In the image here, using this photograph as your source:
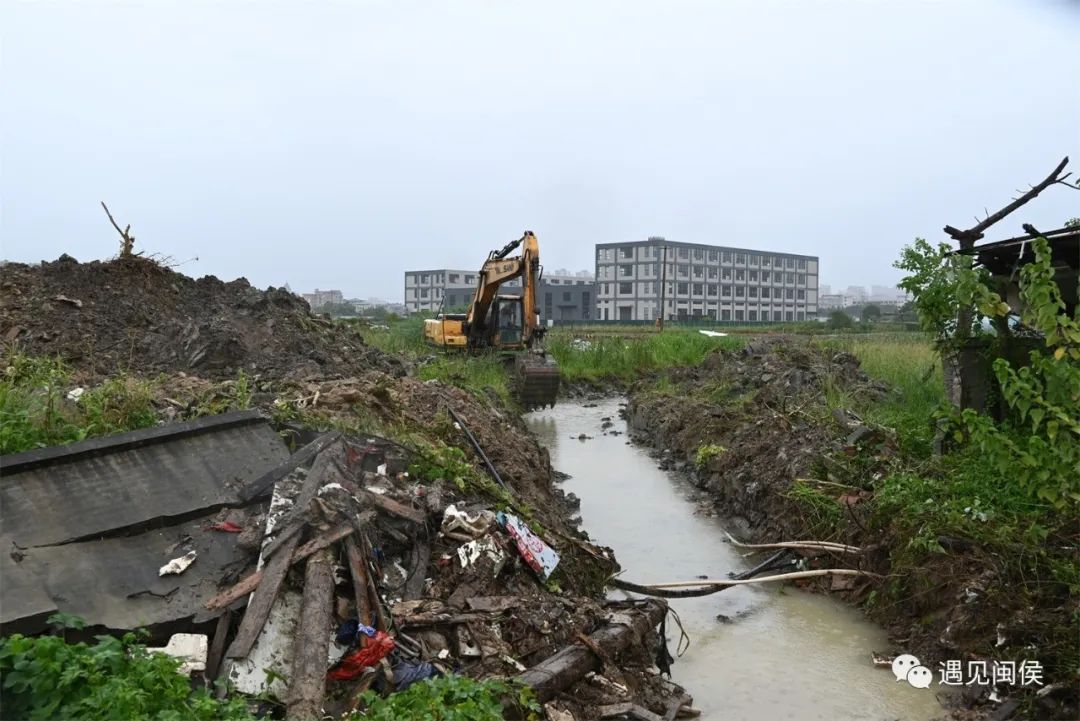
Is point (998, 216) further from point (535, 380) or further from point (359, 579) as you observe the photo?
point (535, 380)

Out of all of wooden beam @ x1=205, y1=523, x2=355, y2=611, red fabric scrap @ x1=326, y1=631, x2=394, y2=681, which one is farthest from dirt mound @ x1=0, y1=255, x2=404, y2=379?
red fabric scrap @ x1=326, y1=631, x2=394, y2=681

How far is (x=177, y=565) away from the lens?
4.51 m

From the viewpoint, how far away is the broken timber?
4.11 metres

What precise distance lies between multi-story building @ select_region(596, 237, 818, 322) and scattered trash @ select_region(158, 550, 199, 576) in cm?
5849

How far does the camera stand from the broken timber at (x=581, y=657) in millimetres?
4113

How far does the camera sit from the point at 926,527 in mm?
6070

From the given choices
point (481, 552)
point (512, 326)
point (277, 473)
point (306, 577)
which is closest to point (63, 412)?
point (277, 473)

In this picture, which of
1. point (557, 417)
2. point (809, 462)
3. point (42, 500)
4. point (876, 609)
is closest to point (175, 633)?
point (42, 500)

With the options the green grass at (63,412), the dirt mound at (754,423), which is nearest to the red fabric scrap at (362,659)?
the green grass at (63,412)

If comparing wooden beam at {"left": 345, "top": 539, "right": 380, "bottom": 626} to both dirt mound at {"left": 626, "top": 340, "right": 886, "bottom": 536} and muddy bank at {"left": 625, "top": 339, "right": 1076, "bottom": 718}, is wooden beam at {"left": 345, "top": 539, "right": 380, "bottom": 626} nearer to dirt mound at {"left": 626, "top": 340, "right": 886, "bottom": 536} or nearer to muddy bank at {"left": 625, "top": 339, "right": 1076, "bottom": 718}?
muddy bank at {"left": 625, "top": 339, "right": 1076, "bottom": 718}

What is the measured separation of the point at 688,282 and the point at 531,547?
207 ft

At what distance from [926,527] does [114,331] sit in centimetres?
1126

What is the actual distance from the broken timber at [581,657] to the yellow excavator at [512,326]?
11435 millimetres

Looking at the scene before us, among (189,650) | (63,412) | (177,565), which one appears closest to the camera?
(189,650)
